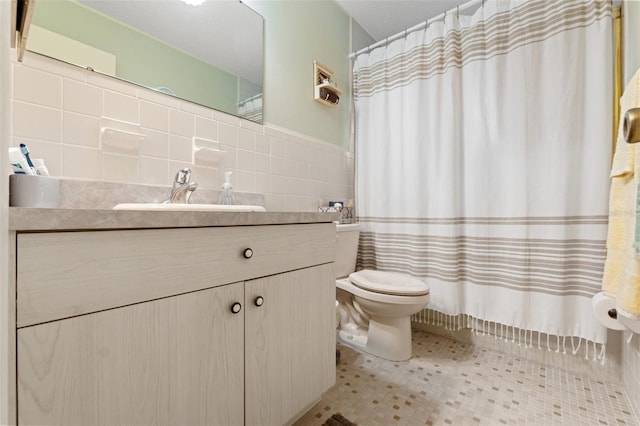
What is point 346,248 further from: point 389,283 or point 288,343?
point 288,343

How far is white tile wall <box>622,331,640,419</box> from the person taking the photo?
1.08 meters

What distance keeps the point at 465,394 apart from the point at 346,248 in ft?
2.96

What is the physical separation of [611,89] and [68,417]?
2077 mm

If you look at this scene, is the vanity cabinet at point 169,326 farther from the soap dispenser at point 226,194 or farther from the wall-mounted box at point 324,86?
the wall-mounted box at point 324,86

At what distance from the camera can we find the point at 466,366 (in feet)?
4.75

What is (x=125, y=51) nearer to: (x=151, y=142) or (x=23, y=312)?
(x=151, y=142)

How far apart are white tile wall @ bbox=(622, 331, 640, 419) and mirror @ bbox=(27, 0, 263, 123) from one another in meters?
1.89

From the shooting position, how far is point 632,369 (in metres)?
1.15

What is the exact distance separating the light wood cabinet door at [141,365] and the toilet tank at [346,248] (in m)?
1.02

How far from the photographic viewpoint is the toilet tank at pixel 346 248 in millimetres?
1721

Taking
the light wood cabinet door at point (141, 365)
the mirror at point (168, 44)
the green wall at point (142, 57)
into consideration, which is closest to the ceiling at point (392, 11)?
the mirror at point (168, 44)

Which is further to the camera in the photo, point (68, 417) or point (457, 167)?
point (457, 167)

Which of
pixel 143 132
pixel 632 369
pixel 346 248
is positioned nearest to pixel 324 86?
pixel 346 248

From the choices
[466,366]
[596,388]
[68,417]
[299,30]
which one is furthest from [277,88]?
[596,388]
